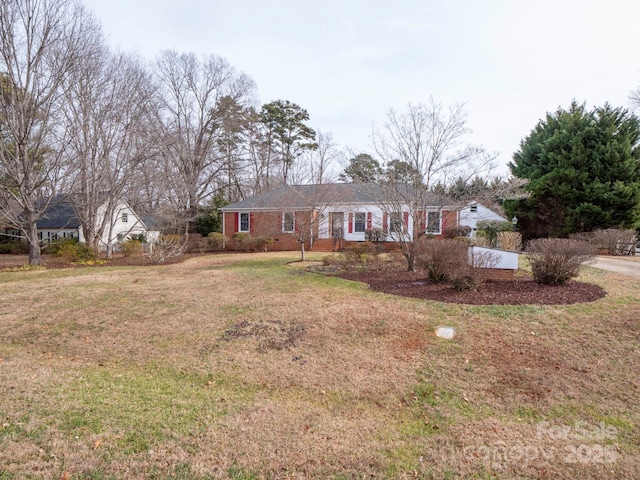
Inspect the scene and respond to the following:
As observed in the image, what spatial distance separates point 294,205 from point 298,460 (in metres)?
15.0

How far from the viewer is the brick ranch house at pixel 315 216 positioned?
14.5 meters

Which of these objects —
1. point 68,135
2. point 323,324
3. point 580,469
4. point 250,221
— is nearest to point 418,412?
point 580,469

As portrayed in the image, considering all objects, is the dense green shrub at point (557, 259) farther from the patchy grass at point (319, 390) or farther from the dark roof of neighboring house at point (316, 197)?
the dark roof of neighboring house at point (316, 197)

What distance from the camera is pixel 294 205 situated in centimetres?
1717

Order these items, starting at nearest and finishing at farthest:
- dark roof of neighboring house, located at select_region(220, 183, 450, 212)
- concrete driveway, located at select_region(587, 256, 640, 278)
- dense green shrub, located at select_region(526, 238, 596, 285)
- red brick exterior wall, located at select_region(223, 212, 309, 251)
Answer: dense green shrub, located at select_region(526, 238, 596, 285) < concrete driveway, located at select_region(587, 256, 640, 278) < dark roof of neighboring house, located at select_region(220, 183, 450, 212) < red brick exterior wall, located at select_region(223, 212, 309, 251)

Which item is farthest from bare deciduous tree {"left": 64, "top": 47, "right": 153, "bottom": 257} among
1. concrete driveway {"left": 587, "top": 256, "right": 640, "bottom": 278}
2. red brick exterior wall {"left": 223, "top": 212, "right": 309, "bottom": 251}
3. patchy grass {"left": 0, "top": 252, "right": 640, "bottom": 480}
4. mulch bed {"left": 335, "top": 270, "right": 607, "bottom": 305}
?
concrete driveway {"left": 587, "top": 256, "right": 640, "bottom": 278}

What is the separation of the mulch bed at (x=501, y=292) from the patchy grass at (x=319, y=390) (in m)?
0.33

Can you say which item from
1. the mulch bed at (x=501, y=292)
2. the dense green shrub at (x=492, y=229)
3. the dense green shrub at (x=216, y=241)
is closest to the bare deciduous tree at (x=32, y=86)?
the dense green shrub at (x=216, y=241)

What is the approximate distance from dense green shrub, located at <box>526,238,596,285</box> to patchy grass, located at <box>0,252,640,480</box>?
0.84 metres

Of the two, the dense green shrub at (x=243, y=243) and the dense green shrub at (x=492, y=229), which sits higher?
the dense green shrub at (x=492, y=229)

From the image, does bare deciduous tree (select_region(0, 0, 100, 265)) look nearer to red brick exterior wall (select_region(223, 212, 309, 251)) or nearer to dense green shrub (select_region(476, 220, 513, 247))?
red brick exterior wall (select_region(223, 212, 309, 251))

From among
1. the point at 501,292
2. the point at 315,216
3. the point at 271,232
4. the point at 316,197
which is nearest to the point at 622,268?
the point at 501,292

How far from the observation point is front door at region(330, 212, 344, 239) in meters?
21.1

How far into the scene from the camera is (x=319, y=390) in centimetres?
373
